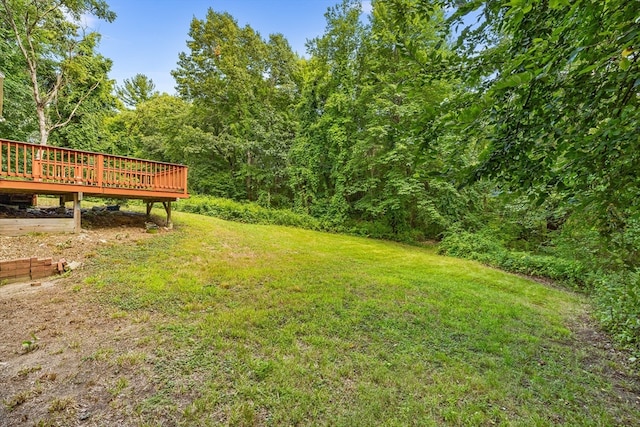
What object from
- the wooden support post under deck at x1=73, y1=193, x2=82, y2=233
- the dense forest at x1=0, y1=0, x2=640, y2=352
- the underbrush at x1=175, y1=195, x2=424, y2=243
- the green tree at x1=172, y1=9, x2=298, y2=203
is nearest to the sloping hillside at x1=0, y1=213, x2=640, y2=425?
the dense forest at x1=0, y1=0, x2=640, y2=352

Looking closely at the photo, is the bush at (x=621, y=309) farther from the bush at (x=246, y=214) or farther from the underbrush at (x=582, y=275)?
the bush at (x=246, y=214)

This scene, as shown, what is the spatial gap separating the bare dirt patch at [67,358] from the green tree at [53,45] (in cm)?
992

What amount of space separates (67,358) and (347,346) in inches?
109

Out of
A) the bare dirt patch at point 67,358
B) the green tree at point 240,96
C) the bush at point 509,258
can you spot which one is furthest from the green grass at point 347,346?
the green tree at point 240,96

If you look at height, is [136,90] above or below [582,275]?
above

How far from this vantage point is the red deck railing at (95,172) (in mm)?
5703

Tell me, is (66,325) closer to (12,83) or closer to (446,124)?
(446,124)

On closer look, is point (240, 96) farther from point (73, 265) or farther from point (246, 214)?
point (73, 265)

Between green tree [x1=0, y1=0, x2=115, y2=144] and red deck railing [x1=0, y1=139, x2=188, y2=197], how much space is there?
562cm

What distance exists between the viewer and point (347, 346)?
311 cm

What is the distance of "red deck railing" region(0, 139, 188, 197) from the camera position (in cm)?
570

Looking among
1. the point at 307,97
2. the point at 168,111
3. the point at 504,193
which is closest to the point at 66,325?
the point at 504,193

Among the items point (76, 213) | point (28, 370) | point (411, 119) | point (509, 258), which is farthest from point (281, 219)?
point (411, 119)

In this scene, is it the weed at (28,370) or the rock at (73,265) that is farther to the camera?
the rock at (73,265)
